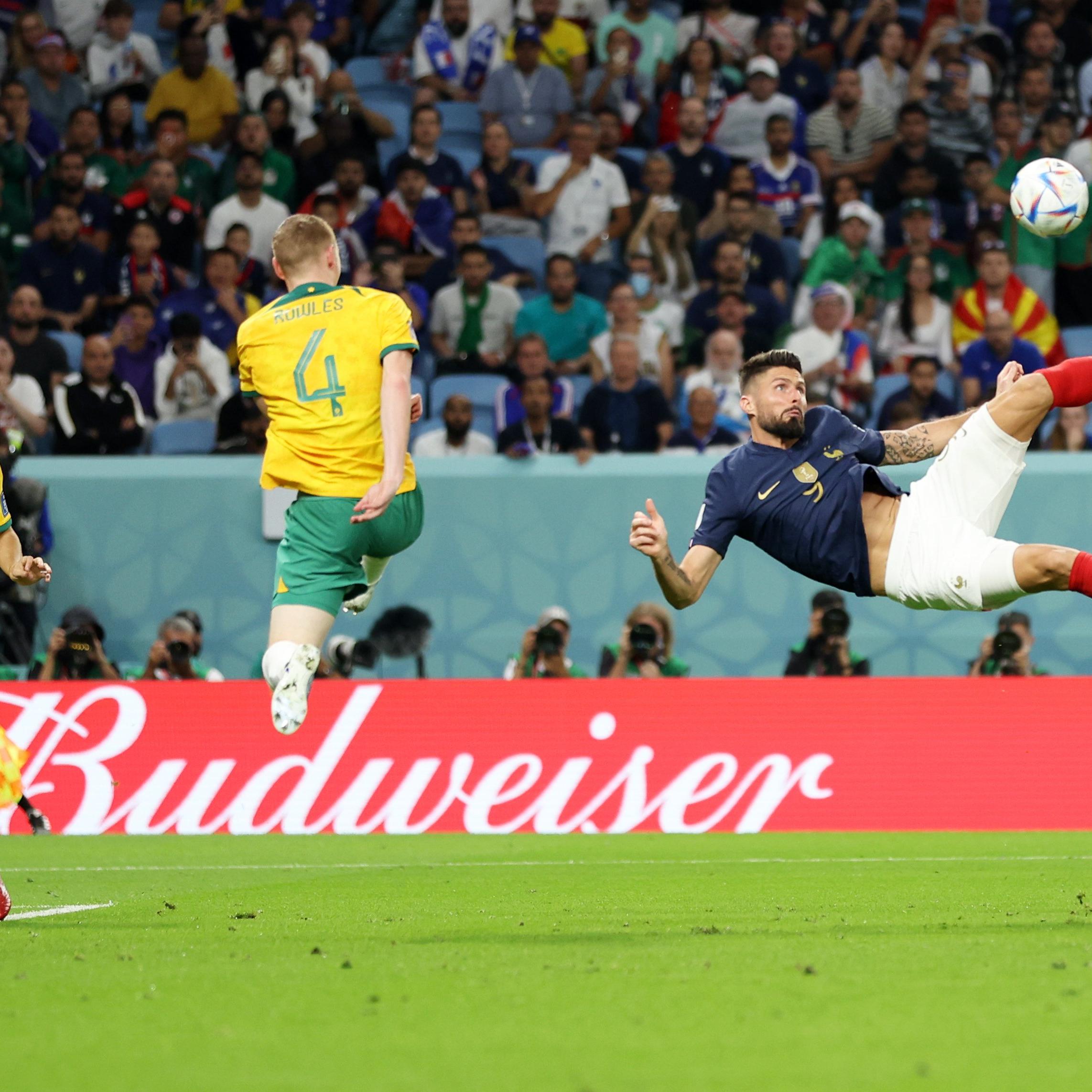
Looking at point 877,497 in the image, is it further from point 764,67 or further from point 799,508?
point 764,67

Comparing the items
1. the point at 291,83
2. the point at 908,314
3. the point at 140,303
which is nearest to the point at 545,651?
the point at 908,314

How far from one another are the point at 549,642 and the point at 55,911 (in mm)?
6222

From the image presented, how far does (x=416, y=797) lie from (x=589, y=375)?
4596 millimetres

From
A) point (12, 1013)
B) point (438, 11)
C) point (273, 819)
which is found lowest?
point (273, 819)

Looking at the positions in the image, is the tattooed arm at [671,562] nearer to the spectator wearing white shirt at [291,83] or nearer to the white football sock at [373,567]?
the white football sock at [373,567]

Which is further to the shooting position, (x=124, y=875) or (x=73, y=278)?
(x=73, y=278)

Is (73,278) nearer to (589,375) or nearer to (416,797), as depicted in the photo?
(589,375)

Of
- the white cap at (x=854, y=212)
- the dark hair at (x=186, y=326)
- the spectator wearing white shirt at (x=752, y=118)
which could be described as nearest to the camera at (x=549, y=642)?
the dark hair at (x=186, y=326)

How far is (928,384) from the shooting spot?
47.2ft

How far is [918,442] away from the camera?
7.66 metres

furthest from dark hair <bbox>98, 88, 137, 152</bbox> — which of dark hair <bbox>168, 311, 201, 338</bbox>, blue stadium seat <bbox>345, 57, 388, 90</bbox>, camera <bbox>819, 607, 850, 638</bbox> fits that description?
camera <bbox>819, 607, 850, 638</bbox>

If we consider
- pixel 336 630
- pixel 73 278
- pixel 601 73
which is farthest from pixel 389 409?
pixel 601 73

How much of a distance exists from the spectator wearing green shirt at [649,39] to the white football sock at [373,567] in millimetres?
11529

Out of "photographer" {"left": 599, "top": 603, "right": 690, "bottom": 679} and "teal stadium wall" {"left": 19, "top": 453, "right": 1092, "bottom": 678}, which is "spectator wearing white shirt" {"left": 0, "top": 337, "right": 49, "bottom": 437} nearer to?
"teal stadium wall" {"left": 19, "top": 453, "right": 1092, "bottom": 678}
